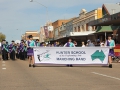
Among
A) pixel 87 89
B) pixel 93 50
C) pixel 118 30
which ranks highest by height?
pixel 118 30

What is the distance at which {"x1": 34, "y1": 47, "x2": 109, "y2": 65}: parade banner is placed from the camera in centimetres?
1758

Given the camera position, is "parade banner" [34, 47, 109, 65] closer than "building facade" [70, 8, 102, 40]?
Yes

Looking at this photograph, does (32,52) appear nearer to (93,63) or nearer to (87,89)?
(93,63)

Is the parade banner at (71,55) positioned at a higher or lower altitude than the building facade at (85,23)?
lower

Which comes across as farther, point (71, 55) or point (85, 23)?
point (85, 23)

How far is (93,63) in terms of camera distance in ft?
57.8

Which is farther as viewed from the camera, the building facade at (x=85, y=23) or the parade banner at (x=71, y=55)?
the building facade at (x=85, y=23)

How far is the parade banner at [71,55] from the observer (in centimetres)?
1758

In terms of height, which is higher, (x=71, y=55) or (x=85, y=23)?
(x=85, y=23)

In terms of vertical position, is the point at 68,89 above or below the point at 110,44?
below

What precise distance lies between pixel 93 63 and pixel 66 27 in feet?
177

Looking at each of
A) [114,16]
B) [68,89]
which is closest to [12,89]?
[68,89]

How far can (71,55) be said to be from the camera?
58.1 feet

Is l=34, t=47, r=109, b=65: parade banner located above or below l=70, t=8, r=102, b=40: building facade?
below
